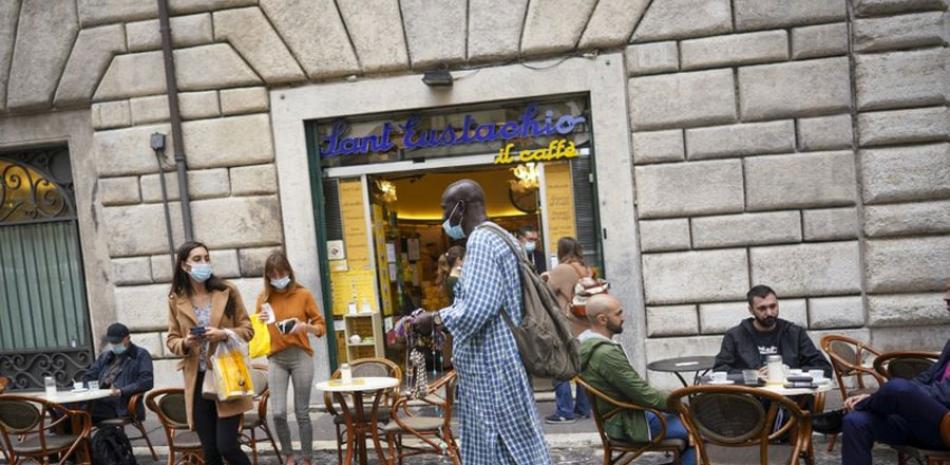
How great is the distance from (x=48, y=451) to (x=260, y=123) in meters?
3.81

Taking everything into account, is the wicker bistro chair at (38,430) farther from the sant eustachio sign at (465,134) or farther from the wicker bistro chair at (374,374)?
the sant eustachio sign at (465,134)

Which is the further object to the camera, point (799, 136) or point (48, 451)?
point (799, 136)

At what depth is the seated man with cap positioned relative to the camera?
6.70 m

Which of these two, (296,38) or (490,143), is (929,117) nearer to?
(490,143)

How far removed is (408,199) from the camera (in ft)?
30.9

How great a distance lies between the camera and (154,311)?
8805 millimetres

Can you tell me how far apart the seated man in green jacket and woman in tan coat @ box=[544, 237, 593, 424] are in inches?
88.3

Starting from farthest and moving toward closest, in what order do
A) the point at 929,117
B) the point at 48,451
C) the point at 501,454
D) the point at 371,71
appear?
the point at 371,71
the point at 929,117
the point at 48,451
the point at 501,454

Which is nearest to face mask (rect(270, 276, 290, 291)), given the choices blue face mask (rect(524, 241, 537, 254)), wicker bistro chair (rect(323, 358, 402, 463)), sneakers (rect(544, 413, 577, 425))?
wicker bistro chair (rect(323, 358, 402, 463))

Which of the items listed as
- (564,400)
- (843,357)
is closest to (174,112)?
(564,400)

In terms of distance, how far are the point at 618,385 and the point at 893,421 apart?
4.62ft

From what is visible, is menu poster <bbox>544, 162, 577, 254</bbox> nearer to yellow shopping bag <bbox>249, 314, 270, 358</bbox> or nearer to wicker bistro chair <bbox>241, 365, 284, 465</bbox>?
wicker bistro chair <bbox>241, 365, 284, 465</bbox>

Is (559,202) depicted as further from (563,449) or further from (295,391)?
(295,391)

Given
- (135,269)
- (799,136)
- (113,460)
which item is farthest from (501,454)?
(135,269)
